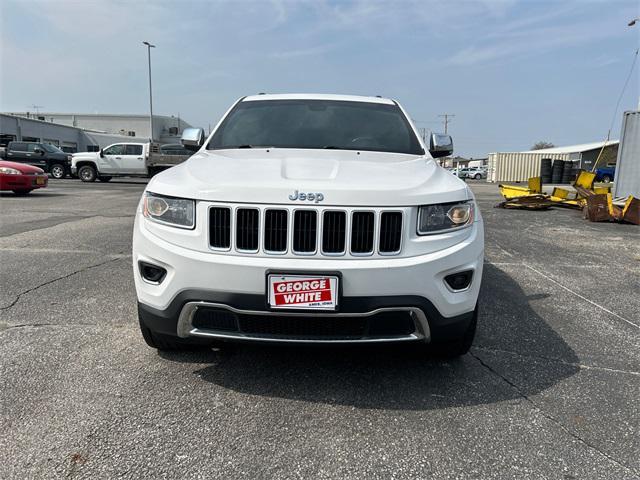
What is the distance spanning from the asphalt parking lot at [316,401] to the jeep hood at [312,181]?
804mm

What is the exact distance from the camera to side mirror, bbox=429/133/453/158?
12.8 ft

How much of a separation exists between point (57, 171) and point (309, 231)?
958 inches

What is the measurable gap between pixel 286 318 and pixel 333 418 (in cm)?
55

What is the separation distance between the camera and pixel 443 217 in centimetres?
237

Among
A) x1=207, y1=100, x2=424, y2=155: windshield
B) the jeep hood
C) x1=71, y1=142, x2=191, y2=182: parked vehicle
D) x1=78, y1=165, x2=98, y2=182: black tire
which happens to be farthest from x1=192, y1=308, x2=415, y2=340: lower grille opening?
x1=78, y1=165, x2=98, y2=182: black tire

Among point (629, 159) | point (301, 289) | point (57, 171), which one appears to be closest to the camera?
point (301, 289)

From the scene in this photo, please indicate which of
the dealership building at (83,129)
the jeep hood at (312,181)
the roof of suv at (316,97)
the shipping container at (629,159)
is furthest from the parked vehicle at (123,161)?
the jeep hood at (312,181)

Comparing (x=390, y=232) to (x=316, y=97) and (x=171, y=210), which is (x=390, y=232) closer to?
(x=171, y=210)

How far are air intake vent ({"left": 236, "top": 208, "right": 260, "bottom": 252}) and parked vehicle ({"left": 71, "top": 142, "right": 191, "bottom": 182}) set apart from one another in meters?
19.8

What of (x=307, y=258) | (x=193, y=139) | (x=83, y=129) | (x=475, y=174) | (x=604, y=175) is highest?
(x=83, y=129)

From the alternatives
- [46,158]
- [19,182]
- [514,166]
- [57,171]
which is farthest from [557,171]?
[46,158]

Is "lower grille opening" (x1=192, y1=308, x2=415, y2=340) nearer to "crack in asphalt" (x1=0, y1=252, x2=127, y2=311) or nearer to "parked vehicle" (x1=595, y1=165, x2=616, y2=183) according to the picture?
"crack in asphalt" (x1=0, y1=252, x2=127, y2=311)

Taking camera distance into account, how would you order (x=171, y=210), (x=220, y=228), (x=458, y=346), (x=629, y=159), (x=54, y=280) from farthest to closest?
(x=629, y=159), (x=54, y=280), (x=458, y=346), (x=171, y=210), (x=220, y=228)

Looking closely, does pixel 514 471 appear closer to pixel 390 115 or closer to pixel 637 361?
pixel 637 361
